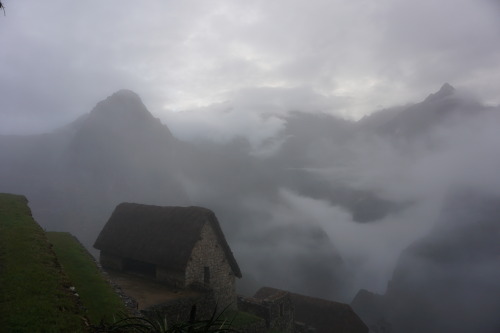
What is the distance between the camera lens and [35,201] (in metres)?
81.3

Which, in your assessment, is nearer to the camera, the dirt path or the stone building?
the dirt path

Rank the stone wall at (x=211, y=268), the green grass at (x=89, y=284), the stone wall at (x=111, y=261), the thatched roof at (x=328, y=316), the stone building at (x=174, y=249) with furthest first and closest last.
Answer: the thatched roof at (x=328, y=316), the stone wall at (x=111, y=261), the stone wall at (x=211, y=268), the stone building at (x=174, y=249), the green grass at (x=89, y=284)

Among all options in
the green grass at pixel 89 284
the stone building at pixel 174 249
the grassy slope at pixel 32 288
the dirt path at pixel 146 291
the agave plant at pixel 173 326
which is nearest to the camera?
the agave plant at pixel 173 326

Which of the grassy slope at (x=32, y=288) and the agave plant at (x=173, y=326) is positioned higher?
the agave plant at (x=173, y=326)

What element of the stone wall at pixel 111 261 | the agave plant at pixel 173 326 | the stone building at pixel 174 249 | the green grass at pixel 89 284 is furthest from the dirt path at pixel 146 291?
the agave plant at pixel 173 326

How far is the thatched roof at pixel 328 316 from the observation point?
30.7m

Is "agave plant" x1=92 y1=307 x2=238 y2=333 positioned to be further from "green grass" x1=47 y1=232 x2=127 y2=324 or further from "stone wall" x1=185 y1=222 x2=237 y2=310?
"stone wall" x1=185 y1=222 x2=237 y2=310

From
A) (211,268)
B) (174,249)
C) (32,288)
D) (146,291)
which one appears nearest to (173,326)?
(32,288)

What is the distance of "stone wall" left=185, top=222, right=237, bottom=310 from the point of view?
20.8 metres

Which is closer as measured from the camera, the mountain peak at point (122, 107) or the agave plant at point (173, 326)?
the agave plant at point (173, 326)

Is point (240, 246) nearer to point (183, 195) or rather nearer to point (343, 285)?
point (343, 285)

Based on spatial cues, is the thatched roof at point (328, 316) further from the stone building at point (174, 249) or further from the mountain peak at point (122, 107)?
the mountain peak at point (122, 107)

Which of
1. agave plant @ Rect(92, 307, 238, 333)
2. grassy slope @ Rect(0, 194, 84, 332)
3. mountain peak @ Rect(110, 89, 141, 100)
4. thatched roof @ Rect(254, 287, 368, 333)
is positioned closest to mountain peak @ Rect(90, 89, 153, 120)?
mountain peak @ Rect(110, 89, 141, 100)

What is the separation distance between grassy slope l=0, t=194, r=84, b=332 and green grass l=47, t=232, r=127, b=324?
987 millimetres
